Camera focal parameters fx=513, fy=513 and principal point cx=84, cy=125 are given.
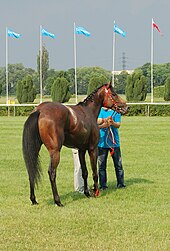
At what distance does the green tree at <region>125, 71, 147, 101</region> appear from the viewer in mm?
49094

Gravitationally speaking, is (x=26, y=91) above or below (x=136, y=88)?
below

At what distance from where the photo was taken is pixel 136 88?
49.2 metres

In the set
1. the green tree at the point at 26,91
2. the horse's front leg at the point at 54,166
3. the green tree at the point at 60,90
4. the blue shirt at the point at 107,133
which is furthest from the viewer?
the green tree at the point at 60,90

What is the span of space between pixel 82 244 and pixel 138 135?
16753 millimetres

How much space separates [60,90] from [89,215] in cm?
4587

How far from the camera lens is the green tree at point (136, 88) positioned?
4909 centimetres

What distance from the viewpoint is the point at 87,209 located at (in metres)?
8.13

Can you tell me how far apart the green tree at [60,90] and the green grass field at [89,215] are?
3994 centimetres

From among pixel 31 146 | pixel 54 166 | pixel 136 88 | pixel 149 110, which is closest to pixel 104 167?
pixel 54 166

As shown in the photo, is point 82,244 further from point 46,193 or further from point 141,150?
point 141,150

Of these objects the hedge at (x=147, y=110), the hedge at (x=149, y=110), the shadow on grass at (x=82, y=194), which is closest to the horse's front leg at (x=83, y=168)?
the shadow on grass at (x=82, y=194)

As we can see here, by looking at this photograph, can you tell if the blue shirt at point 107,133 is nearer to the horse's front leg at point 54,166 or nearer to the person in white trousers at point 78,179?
the person in white trousers at point 78,179

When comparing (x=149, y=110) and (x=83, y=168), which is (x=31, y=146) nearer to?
(x=83, y=168)

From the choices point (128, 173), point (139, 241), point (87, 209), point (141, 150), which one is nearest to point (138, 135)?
point (141, 150)
